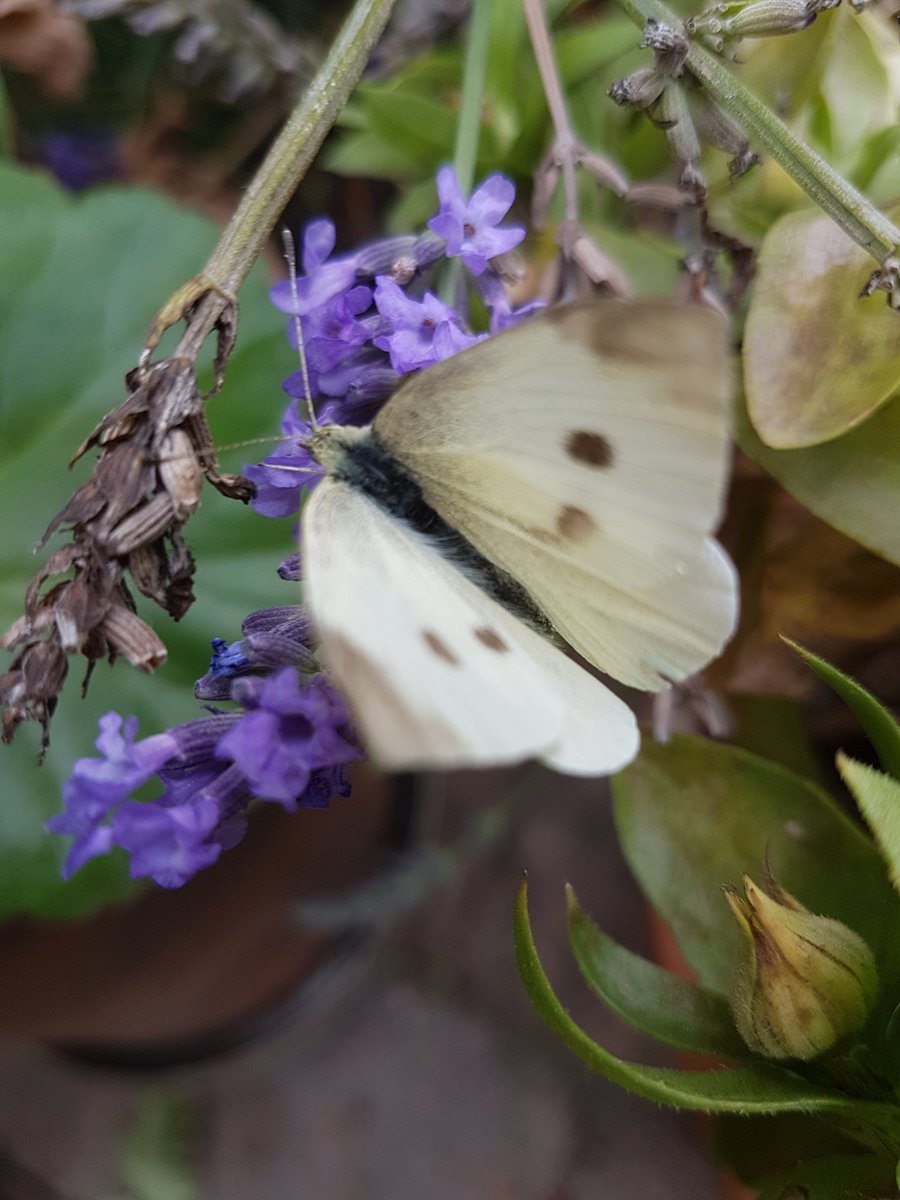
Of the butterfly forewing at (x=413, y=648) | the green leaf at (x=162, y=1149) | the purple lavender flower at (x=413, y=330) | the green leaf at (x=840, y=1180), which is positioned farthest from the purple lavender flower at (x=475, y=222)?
the green leaf at (x=162, y=1149)

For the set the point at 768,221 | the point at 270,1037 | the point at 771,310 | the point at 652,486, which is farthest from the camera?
the point at 270,1037

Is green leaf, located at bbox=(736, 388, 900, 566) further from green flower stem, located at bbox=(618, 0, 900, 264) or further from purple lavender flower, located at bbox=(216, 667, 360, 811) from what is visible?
purple lavender flower, located at bbox=(216, 667, 360, 811)

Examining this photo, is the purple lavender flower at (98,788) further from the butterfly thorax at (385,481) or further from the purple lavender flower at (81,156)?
the purple lavender flower at (81,156)

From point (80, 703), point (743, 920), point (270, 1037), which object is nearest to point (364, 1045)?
point (270, 1037)

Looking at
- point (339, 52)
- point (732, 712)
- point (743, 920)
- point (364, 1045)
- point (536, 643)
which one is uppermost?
point (339, 52)

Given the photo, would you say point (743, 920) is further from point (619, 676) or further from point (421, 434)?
point (421, 434)

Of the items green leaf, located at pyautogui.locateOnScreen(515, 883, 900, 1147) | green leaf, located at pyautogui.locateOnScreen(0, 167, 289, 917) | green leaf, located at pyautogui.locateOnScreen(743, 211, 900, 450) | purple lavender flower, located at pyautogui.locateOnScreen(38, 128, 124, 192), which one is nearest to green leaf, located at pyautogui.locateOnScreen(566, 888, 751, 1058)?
green leaf, located at pyautogui.locateOnScreen(515, 883, 900, 1147)
